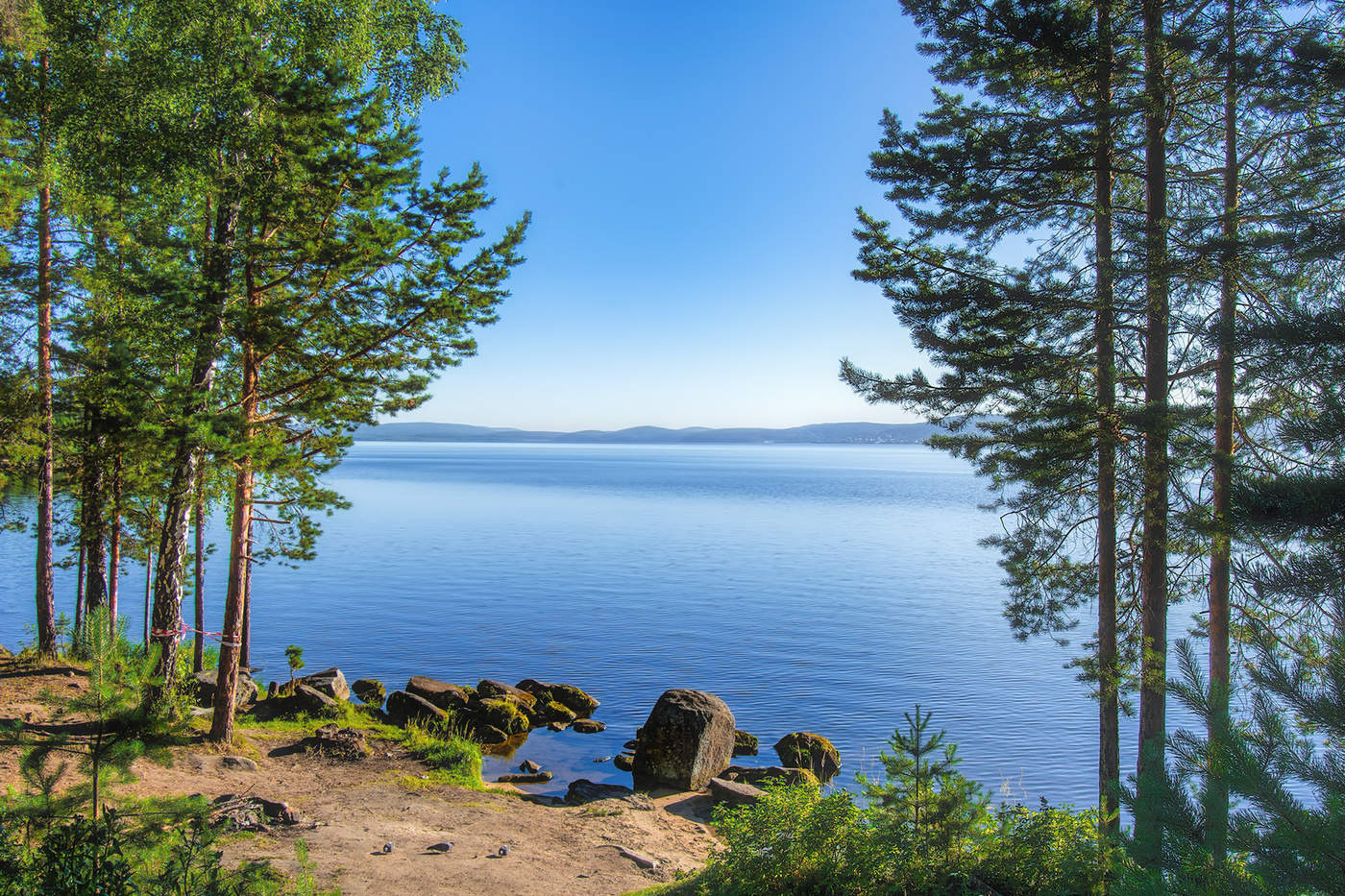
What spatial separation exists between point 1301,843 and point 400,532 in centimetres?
5069

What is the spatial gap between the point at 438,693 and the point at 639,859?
950 centimetres

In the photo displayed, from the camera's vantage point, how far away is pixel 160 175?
39.2 feet

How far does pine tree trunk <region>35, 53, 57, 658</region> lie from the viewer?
542 inches

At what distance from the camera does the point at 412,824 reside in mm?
9688

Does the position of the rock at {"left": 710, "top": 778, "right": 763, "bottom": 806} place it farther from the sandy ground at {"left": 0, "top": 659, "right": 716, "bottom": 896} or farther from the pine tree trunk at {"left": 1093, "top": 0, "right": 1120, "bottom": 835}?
the pine tree trunk at {"left": 1093, "top": 0, "right": 1120, "bottom": 835}

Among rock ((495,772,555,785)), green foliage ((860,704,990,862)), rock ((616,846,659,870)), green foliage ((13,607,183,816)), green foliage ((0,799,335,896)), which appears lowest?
rock ((495,772,555,785))

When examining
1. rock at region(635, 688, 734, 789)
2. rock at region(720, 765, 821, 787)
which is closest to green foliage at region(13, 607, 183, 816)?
rock at region(635, 688, 734, 789)

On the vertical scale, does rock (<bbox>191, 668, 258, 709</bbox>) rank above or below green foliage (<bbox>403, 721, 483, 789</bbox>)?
above

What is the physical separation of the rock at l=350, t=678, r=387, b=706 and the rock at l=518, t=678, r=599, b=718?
3.56 meters

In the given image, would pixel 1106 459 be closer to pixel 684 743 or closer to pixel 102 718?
pixel 684 743

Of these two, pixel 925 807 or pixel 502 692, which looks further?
pixel 502 692

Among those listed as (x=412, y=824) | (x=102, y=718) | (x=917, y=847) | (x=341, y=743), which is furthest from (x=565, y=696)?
(x=102, y=718)

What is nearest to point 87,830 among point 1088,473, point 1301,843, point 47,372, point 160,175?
point 1301,843

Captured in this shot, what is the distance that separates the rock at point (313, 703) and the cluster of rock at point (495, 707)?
145cm
